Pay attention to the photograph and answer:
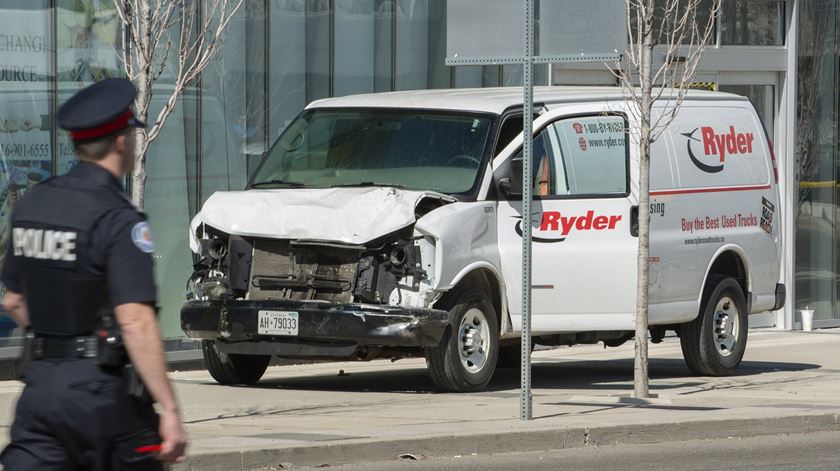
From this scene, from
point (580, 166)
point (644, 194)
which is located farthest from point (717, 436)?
point (580, 166)

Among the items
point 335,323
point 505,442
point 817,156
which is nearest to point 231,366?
point 335,323

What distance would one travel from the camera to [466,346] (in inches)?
517

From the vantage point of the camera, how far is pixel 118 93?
4.83m

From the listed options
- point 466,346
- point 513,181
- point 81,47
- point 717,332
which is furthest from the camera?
point 717,332

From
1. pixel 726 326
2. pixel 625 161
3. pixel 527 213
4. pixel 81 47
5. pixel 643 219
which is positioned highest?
pixel 81 47

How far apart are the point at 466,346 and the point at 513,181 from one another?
141 cm

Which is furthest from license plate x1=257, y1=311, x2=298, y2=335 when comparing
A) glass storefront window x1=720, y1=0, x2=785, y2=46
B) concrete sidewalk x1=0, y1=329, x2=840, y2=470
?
glass storefront window x1=720, y1=0, x2=785, y2=46

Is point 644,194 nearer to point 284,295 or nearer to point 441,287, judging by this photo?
point 441,287

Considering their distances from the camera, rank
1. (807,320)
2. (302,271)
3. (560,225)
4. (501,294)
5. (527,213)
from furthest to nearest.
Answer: (807,320) < (560,225) < (501,294) < (302,271) < (527,213)

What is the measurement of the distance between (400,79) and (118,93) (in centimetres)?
1352

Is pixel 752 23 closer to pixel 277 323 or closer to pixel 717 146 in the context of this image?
pixel 717 146

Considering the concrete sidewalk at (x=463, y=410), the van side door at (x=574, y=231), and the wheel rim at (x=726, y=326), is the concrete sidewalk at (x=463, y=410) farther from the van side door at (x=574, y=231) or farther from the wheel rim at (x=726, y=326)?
the van side door at (x=574, y=231)

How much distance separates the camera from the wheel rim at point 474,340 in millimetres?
13031

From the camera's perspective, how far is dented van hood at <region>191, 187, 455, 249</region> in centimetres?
1242
